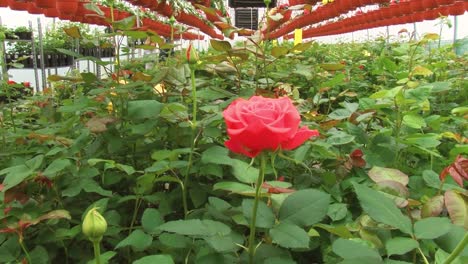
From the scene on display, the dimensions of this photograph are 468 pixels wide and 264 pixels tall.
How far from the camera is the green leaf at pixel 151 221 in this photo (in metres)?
0.47

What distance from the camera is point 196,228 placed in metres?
0.40

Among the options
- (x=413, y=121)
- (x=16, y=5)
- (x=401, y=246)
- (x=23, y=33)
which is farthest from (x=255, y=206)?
(x=23, y=33)

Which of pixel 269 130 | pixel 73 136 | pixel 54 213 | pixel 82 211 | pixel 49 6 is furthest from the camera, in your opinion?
pixel 49 6

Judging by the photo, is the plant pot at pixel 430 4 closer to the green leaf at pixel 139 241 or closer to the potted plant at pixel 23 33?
the green leaf at pixel 139 241

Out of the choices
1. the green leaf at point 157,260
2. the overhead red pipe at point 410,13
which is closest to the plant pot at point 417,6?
the overhead red pipe at point 410,13

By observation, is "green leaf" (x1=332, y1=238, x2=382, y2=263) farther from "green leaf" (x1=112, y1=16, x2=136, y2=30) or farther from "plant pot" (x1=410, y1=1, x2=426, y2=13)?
"plant pot" (x1=410, y1=1, x2=426, y2=13)

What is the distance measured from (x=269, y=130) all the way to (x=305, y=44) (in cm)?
50

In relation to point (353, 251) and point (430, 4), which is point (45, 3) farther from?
point (430, 4)

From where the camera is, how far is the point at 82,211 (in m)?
0.60

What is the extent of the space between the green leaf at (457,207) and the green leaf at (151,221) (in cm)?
29

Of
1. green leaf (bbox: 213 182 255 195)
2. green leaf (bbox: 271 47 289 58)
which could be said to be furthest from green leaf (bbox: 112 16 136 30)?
green leaf (bbox: 213 182 255 195)

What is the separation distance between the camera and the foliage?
0.40 meters

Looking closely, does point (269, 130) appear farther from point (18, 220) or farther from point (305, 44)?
point (305, 44)

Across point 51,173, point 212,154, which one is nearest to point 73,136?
point 51,173
